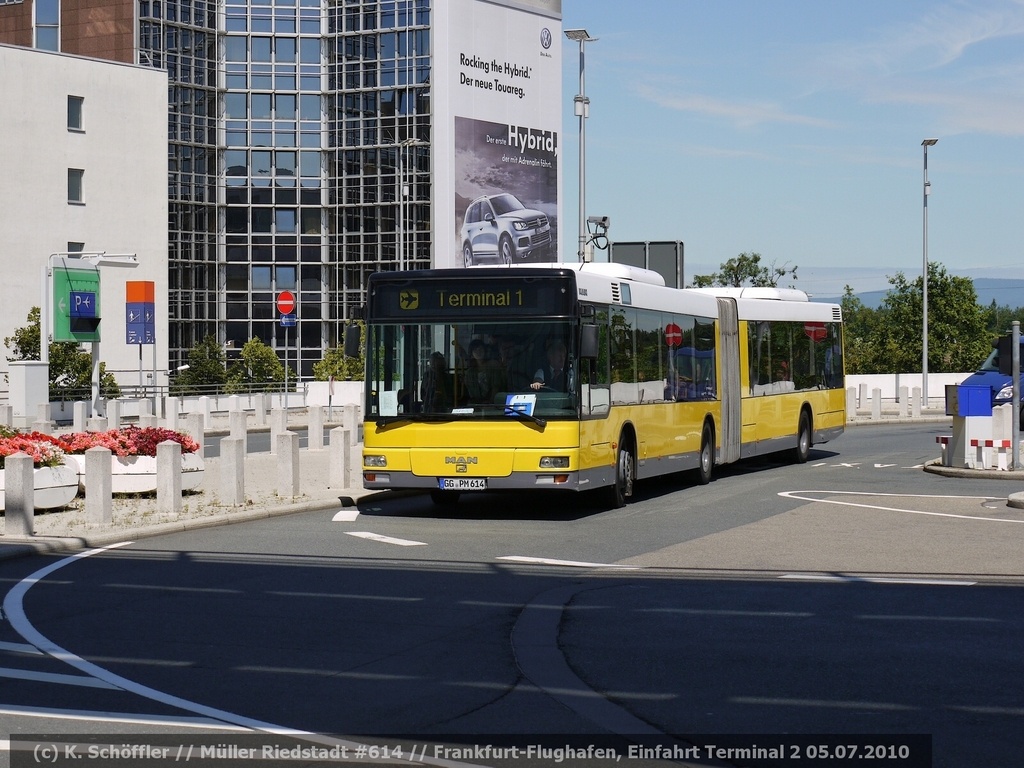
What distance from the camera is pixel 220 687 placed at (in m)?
8.03

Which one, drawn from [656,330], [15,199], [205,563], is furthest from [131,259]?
[205,563]

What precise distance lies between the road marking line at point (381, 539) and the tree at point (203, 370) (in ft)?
150

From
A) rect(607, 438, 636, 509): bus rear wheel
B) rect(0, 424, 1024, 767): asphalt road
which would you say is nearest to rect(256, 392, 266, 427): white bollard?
rect(607, 438, 636, 509): bus rear wheel

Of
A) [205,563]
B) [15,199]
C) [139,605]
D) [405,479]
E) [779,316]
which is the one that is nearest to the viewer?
[139,605]

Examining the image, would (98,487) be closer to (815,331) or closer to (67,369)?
(815,331)

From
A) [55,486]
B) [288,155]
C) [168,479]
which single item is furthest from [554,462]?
[288,155]

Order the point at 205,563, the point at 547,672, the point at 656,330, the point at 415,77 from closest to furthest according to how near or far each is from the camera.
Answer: the point at 547,672 < the point at 205,563 < the point at 656,330 < the point at 415,77

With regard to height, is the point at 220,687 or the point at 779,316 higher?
the point at 779,316

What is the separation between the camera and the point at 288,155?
8256cm

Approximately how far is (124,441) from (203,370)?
46273mm

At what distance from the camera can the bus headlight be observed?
17.5 m

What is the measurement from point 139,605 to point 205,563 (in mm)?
2602

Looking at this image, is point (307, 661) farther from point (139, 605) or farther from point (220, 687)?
point (139, 605)

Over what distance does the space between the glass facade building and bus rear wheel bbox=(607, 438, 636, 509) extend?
59.5 m
